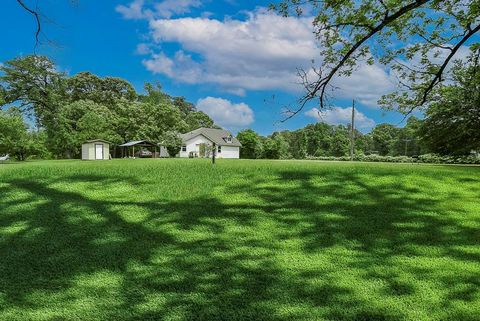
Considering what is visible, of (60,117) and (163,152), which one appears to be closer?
(60,117)

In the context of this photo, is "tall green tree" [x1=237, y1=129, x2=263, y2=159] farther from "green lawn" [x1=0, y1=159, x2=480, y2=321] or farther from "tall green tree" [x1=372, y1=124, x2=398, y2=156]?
"green lawn" [x1=0, y1=159, x2=480, y2=321]

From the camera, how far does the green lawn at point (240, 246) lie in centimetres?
379

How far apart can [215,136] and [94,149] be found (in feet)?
76.1

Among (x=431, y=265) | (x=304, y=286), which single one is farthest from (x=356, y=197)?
(x=304, y=286)

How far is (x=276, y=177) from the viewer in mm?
8734

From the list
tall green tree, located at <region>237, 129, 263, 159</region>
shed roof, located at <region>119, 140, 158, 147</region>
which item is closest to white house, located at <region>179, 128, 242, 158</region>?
tall green tree, located at <region>237, 129, 263, 159</region>

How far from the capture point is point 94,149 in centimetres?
3803

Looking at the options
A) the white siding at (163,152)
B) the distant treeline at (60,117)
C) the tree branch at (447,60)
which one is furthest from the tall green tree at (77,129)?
the tree branch at (447,60)

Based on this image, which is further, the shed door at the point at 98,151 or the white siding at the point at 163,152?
the white siding at the point at 163,152

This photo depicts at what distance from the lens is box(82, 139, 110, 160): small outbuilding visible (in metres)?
37.8

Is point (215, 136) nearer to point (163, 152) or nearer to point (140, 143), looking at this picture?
point (163, 152)

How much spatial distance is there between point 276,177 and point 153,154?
4437cm

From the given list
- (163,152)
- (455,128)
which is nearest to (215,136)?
(163,152)

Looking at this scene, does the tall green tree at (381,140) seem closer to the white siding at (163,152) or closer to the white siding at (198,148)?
the white siding at (198,148)
